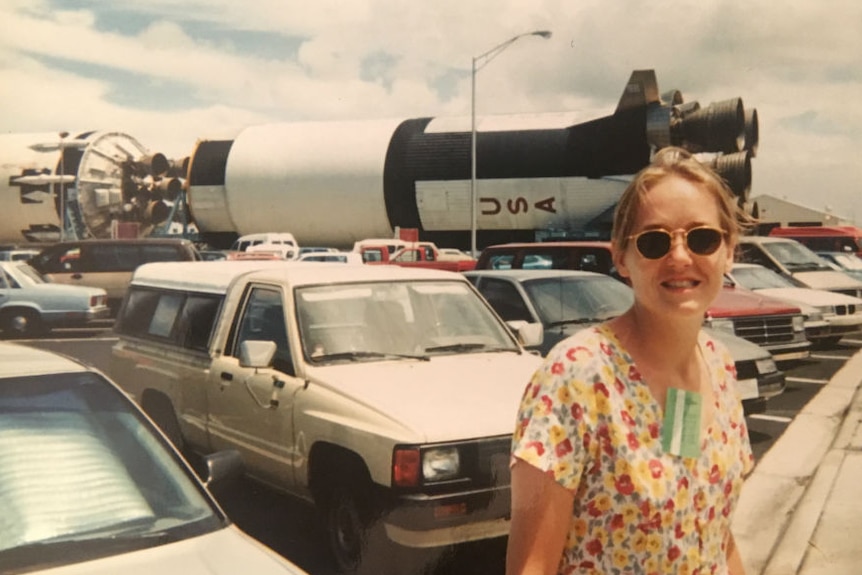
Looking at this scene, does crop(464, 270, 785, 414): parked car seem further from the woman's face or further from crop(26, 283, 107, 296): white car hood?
the woman's face

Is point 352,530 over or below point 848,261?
below

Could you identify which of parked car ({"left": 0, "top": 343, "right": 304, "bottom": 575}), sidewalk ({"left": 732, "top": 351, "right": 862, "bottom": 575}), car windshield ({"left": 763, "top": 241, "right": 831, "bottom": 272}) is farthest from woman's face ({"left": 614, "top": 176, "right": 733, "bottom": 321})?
car windshield ({"left": 763, "top": 241, "right": 831, "bottom": 272})

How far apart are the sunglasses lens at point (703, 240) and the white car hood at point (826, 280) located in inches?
514

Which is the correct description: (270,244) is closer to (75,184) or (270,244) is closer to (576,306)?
(75,184)

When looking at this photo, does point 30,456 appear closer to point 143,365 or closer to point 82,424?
point 82,424

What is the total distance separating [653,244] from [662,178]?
4.9 inches

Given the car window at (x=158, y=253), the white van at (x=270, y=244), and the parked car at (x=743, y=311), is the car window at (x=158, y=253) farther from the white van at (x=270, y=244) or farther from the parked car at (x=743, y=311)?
the parked car at (x=743, y=311)

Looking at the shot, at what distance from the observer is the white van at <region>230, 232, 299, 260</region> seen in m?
8.51

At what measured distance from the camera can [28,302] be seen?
20.4 feet

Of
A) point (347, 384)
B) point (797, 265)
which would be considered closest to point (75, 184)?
point (347, 384)

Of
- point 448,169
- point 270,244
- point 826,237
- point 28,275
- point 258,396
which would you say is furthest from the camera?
point 826,237

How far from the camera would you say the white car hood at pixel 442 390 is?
398cm

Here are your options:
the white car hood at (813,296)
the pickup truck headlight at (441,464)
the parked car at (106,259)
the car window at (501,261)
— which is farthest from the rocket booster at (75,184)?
the white car hood at (813,296)

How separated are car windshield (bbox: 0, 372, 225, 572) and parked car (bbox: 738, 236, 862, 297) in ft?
38.9
